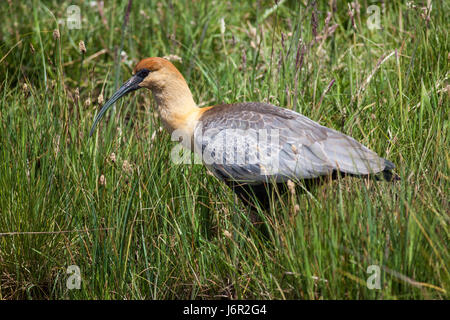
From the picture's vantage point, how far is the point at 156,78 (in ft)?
12.9

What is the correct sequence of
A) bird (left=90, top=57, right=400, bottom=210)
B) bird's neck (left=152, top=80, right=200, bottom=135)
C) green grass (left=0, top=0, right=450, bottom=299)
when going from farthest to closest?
bird's neck (left=152, top=80, right=200, bottom=135)
bird (left=90, top=57, right=400, bottom=210)
green grass (left=0, top=0, right=450, bottom=299)

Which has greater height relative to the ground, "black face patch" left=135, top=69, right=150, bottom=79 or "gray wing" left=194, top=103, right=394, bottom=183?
"black face patch" left=135, top=69, right=150, bottom=79

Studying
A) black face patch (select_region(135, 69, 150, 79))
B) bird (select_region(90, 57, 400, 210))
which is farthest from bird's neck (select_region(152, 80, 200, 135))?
black face patch (select_region(135, 69, 150, 79))

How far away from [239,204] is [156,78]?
92cm

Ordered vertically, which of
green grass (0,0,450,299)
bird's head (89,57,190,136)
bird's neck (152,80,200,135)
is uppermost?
A: bird's head (89,57,190,136)

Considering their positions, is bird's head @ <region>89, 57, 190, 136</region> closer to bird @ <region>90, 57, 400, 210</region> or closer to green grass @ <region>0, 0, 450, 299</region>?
bird @ <region>90, 57, 400, 210</region>

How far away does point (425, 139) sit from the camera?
3637 mm

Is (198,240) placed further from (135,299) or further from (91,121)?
(91,121)

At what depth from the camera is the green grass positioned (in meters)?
2.62

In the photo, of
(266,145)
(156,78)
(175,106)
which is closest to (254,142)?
(266,145)

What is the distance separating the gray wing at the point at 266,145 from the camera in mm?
3436

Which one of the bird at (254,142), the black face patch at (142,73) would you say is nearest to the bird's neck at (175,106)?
the bird at (254,142)
